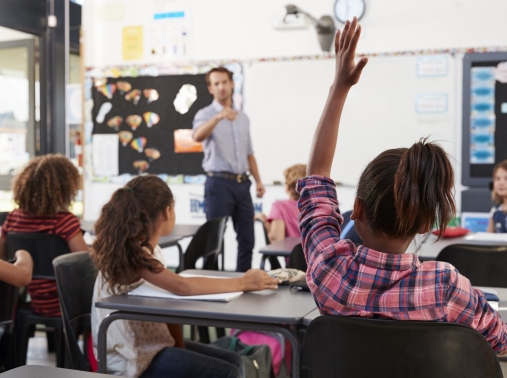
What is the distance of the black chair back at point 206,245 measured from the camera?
327 cm

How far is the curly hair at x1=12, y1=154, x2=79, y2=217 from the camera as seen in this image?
2887 mm

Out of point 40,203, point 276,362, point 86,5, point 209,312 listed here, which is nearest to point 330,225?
point 209,312

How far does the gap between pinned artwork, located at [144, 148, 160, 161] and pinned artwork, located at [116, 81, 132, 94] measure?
605 mm

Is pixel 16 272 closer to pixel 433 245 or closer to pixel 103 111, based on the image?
pixel 433 245

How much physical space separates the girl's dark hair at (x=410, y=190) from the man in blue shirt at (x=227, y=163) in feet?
11.4

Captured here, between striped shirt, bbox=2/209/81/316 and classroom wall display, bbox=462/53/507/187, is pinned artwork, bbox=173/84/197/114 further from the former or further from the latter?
striped shirt, bbox=2/209/81/316

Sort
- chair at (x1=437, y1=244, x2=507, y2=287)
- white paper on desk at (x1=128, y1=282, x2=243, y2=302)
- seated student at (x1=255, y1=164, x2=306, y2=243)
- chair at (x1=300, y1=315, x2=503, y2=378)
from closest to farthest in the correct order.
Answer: chair at (x1=300, y1=315, x2=503, y2=378) → white paper on desk at (x1=128, y1=282, x2=243, y2=302) → chair at (x1=437, y1=244, x2=507, y2=287) → seated student at (x1=255, y1=164, x2=306, y2=243)

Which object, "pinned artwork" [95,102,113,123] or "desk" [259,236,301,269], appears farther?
"pinned artwork" [95,102,113,123]

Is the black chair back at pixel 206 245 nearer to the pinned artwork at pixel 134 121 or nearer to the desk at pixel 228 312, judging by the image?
the desk at pixel 228 312

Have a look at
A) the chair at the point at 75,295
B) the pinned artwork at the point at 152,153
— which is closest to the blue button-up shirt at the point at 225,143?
the pinned artwork at the point at 152,153

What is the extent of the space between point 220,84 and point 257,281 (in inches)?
126

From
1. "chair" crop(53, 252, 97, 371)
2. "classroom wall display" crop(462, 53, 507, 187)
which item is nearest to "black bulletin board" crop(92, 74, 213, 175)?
"classroom wall display" crop(462, 53, 507, 187)

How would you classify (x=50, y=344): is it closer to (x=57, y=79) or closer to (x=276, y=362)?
(x=276, y=362)

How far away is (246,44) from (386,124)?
1.44 meters
